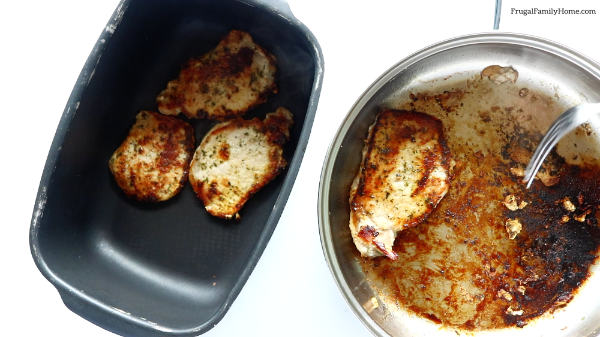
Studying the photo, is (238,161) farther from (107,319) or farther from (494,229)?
(494,229)

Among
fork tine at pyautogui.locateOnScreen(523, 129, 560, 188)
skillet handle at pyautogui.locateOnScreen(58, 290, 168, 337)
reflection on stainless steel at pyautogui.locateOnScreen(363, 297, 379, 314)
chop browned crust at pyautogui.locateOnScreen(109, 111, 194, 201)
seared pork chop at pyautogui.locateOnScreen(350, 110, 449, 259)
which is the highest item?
fork tine at pyautogui.locateOnScreen(523, 129, 560, 188)

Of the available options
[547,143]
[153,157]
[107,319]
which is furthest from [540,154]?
[107,319]

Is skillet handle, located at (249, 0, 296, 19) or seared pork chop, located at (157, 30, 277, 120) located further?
seared pork chop, located at (157, 30, 277, 120)

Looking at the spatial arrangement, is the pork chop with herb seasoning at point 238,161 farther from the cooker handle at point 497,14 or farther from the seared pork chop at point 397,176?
the cooker handle at point 497,14

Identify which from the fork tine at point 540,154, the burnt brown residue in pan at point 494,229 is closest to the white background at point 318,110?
the burnt brown residue in pan at point 494,229

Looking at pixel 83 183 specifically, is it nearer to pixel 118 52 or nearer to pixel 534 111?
pixel 118 52

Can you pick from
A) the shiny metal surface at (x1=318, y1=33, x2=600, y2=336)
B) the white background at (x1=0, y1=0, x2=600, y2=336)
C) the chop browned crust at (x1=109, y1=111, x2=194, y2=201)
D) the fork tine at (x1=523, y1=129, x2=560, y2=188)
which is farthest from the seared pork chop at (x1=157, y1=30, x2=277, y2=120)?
the fork tine at (x1=523, y1=129, x2=560, y2=188)

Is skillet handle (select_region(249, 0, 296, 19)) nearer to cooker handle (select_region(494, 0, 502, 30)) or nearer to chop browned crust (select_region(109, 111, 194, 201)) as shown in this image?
chop browned crust (select_region(109, 111, 194, 201))
